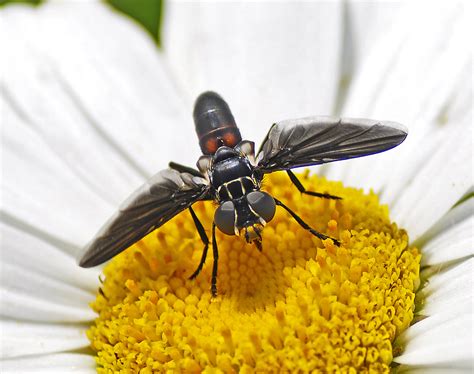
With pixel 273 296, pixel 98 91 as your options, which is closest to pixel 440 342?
pixel 273 296

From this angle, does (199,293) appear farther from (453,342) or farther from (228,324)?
(453,342)

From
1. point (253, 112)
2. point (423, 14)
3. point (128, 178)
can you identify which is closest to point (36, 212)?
point (128, 178)

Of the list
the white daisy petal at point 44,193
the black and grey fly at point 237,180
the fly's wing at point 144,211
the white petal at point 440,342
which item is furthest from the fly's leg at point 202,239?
the white daisy petal at point 44,193

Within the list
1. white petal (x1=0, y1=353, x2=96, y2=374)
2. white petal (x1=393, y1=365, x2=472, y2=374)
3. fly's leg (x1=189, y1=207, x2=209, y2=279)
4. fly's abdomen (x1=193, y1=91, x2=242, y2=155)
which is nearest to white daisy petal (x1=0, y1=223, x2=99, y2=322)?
white petal (x1=0, y1=353, x2=96, y2=374)

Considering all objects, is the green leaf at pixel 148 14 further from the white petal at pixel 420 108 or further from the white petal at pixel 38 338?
the white petal at pixel 38 338

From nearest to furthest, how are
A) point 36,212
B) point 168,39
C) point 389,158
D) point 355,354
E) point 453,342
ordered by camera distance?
point 453,342
point 355,354
point 389,158
point 36,212
point 168,39

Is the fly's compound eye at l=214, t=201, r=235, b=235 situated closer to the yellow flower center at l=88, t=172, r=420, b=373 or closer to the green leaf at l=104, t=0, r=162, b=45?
the yellow flower center at l=88, t=172, r=420, b=373

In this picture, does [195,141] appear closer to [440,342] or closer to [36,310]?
[36,310]

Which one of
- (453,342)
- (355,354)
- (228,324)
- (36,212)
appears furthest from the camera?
(36,212)
